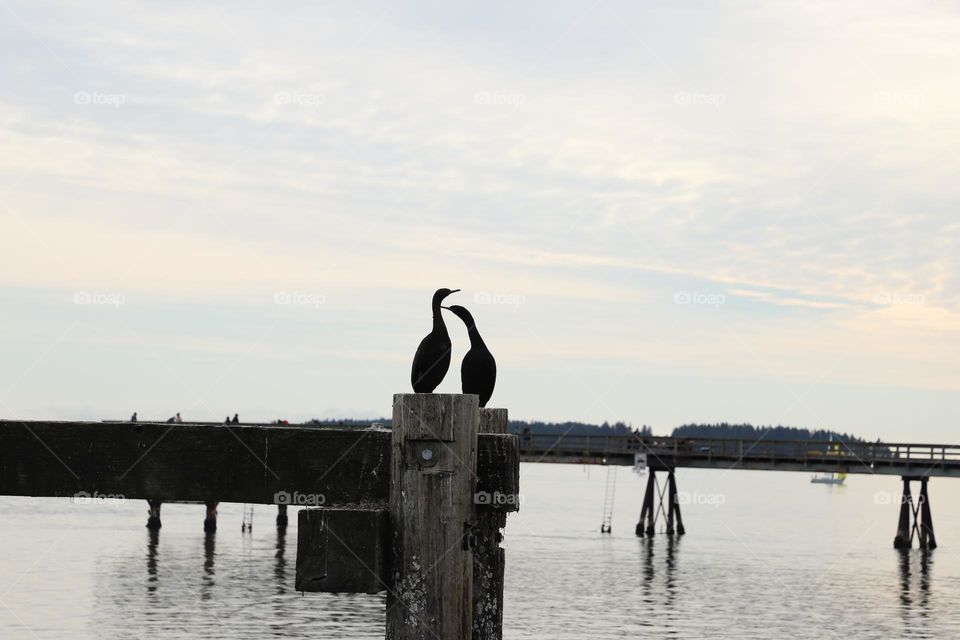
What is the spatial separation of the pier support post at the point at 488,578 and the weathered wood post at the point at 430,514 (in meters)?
0.34

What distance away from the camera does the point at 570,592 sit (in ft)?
146

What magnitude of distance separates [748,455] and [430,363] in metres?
53.2

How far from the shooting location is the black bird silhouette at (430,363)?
22.6 feet

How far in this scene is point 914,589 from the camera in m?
50.0

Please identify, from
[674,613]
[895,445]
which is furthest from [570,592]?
[895,445]

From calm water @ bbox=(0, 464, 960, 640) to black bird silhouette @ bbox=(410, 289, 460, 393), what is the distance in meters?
26.8

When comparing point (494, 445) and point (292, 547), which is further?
point (292, 547)

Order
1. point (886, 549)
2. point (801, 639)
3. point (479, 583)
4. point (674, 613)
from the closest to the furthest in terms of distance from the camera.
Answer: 1. point (479, 583)
2. point (801, 639)
3. point (674, 613)
4. point (886, 549)

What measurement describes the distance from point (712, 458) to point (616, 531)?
2658 cm

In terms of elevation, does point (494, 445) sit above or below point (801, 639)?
above

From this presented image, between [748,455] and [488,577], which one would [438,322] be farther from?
[748,455]

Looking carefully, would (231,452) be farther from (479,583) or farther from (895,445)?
(895,445)

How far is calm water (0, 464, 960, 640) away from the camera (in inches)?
1385

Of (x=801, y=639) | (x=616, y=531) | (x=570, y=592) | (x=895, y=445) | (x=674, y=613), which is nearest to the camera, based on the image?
(x=801, y=639)
